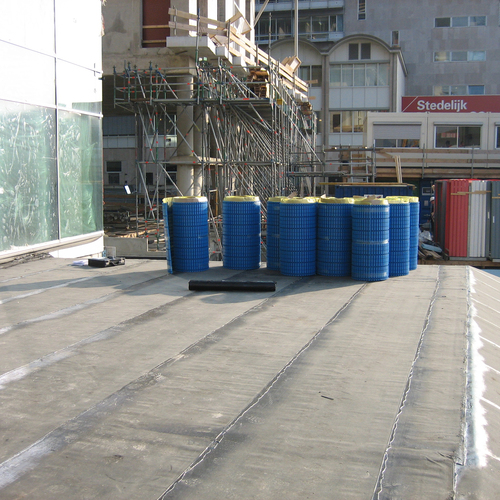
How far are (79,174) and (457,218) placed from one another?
1199 centimetres

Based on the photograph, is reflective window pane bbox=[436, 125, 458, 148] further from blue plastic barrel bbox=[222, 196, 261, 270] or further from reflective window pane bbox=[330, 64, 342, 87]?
blue plastic barrel bbox=[222, 196, 261, 270]

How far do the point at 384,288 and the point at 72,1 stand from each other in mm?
10066

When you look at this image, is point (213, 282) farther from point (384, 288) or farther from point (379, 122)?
point (379, 122)

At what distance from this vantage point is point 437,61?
5572cm

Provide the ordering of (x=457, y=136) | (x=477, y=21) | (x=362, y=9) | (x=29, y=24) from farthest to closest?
(x=362, y=9)
(x=477, y=21)
(x=457, y=136)
(x=29, y=24)

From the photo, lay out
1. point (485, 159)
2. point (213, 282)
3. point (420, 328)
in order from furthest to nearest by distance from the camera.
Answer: point (485, 159) → point (213, 282) → point (420, 328)

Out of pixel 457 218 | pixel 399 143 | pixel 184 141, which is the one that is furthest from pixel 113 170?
pixel 457 218

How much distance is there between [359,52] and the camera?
47938 millimetres

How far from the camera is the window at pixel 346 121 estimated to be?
49250 mm

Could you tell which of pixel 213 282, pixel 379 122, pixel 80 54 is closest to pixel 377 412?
pixel 213 282

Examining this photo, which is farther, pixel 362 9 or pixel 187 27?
pixel 362 9

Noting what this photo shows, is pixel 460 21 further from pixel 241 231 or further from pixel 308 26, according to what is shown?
pixel 241 231

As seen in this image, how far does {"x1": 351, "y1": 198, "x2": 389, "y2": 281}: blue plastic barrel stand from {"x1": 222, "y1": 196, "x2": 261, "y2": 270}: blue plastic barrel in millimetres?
1972

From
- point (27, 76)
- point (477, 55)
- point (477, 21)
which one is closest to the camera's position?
point (27, 76)
